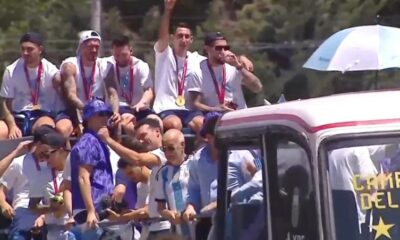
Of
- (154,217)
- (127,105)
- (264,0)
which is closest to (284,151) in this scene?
(154,217)

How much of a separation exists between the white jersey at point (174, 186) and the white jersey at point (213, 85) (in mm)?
2235

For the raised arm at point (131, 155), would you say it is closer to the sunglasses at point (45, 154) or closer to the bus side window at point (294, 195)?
the sunglasses at point (45, 154)

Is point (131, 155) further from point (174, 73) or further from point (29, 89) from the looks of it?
point (29, 89)

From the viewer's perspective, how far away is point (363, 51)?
1104 cm

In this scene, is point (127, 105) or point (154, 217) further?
point (127, 105)

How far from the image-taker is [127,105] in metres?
12.2

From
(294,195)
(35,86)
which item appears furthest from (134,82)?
(294,195)

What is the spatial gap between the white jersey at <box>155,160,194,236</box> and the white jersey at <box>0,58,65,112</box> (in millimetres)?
2670

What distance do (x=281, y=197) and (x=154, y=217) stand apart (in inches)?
127

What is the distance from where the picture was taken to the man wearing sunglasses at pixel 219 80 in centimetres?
1200

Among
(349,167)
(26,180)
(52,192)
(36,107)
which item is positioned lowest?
(349,167)

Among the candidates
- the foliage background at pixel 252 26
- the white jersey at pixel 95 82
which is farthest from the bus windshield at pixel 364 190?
the foliage background at pixel 252 26

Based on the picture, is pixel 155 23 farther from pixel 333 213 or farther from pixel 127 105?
pixel 333 213

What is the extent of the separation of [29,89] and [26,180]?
4.48 feet
